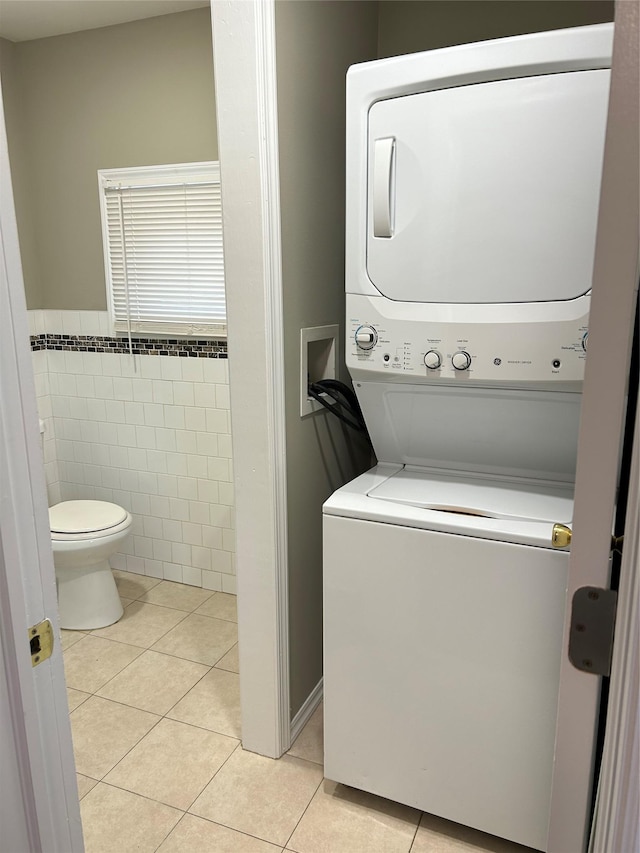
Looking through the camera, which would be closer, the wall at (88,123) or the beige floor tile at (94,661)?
the beige floor tile at (94,661)

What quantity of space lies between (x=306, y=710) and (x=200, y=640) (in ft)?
2.24

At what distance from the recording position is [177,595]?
3129 millimetres

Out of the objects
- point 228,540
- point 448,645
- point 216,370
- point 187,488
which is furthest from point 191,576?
point 448,645

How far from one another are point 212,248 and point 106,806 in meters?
2.05

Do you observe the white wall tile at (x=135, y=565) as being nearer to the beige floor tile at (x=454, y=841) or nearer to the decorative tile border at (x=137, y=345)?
the decorative tile border at (x=137, y=345)

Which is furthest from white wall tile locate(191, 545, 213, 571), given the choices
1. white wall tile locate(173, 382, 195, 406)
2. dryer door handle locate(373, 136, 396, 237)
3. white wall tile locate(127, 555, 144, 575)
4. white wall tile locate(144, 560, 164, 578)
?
dryer door handle locate(373, 136, 396, 237)

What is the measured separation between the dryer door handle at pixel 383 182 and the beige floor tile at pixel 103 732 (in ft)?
A: 5.79

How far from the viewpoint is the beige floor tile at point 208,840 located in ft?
5.71

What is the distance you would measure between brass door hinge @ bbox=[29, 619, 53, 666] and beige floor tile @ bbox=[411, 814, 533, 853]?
129cm

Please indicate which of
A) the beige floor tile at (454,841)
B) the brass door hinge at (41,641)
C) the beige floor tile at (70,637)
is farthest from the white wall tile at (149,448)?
the brass door hinge at (41,641)

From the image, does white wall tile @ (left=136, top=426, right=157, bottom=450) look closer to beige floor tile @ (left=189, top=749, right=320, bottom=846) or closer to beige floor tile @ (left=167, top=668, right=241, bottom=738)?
beige floor tile @ (left=167, top=668, right=241, bottom=738)

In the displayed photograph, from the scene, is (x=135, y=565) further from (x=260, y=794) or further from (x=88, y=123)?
(x=88, y=123)

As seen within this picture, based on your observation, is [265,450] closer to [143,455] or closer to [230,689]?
[230,689]

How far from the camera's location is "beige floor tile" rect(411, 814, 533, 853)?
1742 millimetres
